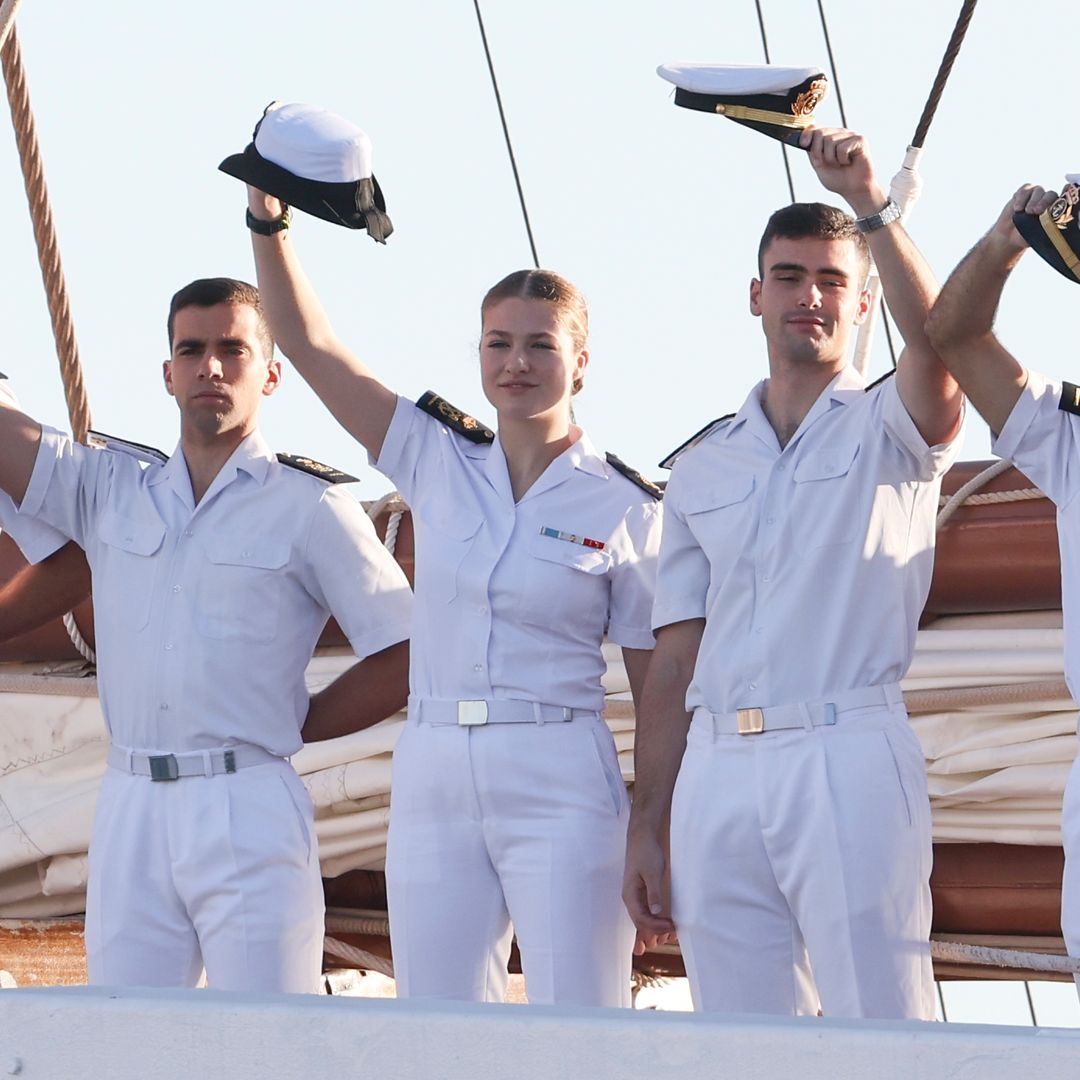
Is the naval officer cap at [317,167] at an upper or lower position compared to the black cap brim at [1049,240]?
upper

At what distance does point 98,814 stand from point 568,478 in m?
0.86

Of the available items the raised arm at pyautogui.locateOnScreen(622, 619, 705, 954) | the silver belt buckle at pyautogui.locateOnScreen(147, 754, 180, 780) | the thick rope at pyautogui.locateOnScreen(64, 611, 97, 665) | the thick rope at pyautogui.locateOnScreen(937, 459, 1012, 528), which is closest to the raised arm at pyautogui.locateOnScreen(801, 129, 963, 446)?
the raised arm at pyautogui.locateOnScreen(622, 619, 705, 954)

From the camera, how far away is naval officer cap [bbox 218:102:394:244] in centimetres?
276

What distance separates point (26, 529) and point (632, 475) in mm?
957

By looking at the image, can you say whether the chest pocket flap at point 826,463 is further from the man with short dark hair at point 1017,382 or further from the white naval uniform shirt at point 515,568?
the white naval uniform shirt at point 515,568

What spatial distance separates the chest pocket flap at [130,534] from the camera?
3.00 meters

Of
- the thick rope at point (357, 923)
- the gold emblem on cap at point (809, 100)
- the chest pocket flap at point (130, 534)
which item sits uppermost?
the gold emblem on cap at point (809, 100)

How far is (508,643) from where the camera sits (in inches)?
112

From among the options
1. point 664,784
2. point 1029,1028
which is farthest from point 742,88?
point 1029,1028

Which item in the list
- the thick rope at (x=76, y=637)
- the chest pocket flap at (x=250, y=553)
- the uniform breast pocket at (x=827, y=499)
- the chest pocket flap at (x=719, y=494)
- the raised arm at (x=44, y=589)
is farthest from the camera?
the thick rope at (x=76, y=637)

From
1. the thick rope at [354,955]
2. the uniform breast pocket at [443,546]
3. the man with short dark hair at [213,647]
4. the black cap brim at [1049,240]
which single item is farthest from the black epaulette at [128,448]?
the black cap brim at [1049,240]

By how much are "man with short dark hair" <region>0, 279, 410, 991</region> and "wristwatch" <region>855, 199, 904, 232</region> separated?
3.08 ft

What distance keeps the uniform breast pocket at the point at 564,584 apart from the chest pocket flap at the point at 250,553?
0.39m

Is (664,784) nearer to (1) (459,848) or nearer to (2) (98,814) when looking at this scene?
(1) (459,848)
